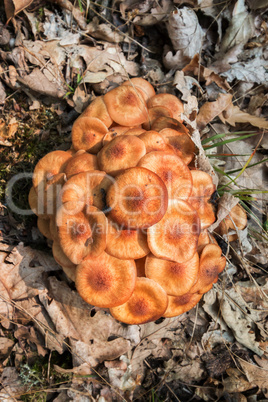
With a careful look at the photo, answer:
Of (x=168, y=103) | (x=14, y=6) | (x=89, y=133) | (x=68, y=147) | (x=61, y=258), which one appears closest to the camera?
(x=61, y=258)

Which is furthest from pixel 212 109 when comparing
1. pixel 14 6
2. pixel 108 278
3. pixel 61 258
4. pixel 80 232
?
pixel 14 6

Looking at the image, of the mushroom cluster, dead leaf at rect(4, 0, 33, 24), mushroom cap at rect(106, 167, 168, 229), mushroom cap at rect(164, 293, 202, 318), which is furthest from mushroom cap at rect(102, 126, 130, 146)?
dead leaf at rect(4, 0, 33, 24)

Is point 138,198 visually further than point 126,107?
No

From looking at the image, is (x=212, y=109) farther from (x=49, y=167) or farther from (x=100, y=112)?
(x=49, y=167)

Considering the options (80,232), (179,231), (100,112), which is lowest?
(179,231)

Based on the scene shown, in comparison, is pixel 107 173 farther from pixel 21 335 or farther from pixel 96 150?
pixel 21 335

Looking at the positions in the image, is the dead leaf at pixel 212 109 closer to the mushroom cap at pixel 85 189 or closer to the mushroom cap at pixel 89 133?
the mushroom cap at pixel 89 133
